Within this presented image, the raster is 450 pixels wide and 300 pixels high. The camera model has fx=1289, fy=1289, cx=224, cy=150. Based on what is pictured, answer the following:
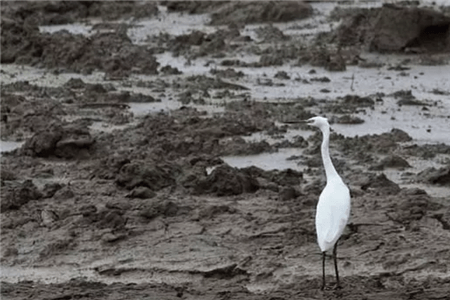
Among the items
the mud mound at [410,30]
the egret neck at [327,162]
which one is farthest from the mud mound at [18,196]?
the mud mound at [410,30]

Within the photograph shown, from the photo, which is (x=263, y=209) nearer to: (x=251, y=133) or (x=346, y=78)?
(x=251, y=133)

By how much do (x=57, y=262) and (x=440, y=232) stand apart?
3097mm

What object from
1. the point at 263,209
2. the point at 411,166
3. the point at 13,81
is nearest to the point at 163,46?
the point at 13,81

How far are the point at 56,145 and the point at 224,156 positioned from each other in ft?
6.07

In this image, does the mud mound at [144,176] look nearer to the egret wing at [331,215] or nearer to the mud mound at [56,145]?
the mud mound at [56,145]

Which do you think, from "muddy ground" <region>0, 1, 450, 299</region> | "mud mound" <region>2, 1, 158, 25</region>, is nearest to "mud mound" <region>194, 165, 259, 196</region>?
"muddy ground" <region>0, 1, 450, 299</region>

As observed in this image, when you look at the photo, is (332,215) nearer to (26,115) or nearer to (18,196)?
(18,196)

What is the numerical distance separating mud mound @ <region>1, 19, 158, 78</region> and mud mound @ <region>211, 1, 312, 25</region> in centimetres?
307

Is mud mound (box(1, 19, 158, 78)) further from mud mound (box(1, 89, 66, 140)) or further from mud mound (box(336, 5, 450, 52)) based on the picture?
mud mound (box(336, 5, 450, 52))

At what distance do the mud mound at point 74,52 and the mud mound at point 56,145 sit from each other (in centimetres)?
603

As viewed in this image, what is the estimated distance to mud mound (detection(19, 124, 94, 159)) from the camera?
1412cm

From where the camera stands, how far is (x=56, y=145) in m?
14.2

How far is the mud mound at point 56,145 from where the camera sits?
14125mm

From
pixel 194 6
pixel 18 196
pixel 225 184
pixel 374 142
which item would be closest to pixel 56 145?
pixel 18 196
